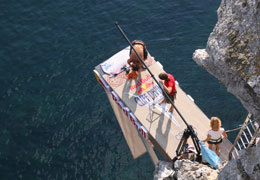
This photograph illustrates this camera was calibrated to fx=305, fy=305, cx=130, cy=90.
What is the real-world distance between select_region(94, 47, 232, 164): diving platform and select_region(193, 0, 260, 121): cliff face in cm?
721

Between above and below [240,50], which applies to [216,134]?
below

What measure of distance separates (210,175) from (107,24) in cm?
2001

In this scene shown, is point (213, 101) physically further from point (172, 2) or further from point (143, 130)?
point (172, 2)

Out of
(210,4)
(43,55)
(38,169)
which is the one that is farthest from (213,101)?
(43,55)

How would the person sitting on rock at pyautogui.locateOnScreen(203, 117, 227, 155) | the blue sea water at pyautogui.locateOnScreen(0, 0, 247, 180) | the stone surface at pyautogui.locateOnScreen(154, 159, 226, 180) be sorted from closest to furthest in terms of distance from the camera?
the stone surface at pyautogui.locateOnScreen(154, 159, 226, 180)
the person sitting on rock at pyautogui.locateOnScreen(203, 117, 227, 155)
the blue sea water at pyautogui.locateOnScreen(0, 0, 247, 180)

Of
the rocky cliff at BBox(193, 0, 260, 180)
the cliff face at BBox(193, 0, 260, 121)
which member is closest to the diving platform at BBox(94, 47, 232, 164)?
the rocky cliff at BBox(193, 0, 260, 180)

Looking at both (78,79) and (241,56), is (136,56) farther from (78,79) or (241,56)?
(78,79)

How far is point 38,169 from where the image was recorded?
2053cm

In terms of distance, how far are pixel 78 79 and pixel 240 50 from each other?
18.8 m

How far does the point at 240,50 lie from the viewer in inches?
306

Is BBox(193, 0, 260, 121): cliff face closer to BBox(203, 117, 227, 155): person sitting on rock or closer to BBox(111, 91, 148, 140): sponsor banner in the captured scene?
BBox(203, 117, 227, 155): person sitting on rock

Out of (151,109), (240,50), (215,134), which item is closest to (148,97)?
(151,109)

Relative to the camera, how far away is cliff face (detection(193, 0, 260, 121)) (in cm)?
750

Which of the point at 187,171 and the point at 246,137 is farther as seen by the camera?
the point at 246,137
